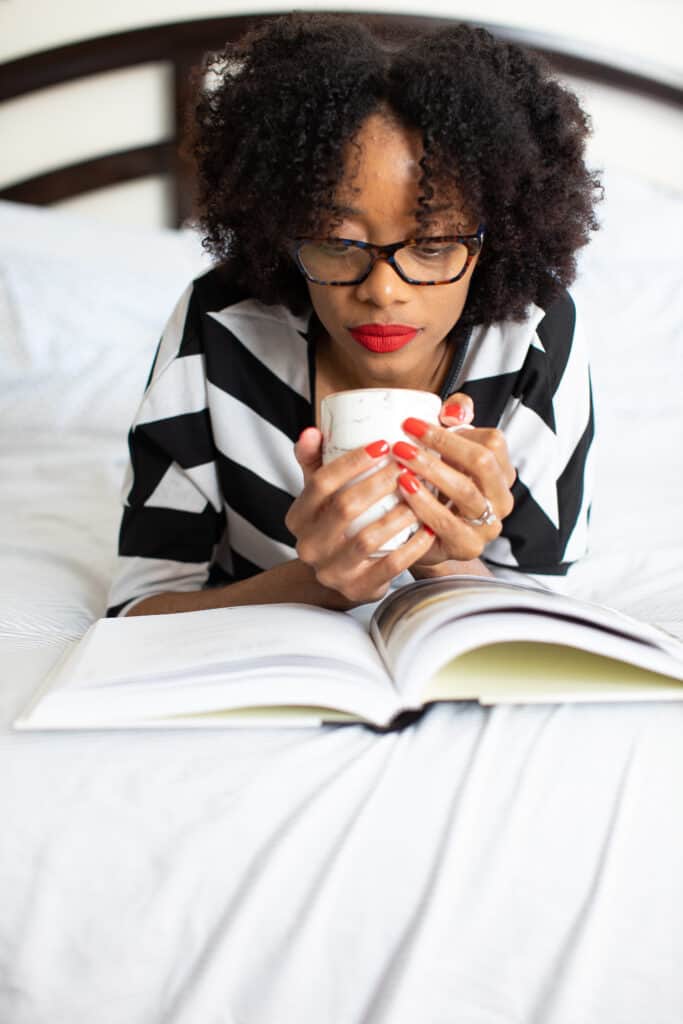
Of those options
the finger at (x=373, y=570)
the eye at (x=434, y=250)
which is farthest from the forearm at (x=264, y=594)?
the eye at (x=434, y=250)

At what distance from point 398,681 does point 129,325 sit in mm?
1515

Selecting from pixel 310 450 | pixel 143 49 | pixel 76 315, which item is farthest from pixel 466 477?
pixel 143 49

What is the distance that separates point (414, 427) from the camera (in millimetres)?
759

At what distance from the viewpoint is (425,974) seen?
1.82 feet

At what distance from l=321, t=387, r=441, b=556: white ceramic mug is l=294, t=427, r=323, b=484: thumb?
0.09 feet

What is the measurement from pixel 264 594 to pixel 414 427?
32 centimetres

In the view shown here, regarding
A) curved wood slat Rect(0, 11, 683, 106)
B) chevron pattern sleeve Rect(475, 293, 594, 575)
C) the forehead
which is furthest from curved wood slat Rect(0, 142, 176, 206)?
the forehead

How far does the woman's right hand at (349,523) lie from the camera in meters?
0.76

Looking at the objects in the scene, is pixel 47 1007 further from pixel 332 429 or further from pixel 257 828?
pixel 332 429

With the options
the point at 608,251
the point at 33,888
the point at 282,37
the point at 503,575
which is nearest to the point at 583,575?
the point at 503,575

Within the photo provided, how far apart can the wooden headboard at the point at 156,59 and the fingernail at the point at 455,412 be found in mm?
1742

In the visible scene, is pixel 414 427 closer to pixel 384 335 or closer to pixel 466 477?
pixel 466 477

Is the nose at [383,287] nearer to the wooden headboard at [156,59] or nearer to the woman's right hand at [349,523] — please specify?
the woman's right hand at [349,523]

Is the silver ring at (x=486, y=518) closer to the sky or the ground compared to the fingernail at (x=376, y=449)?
closer to the ground
